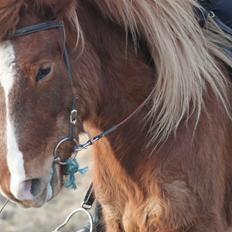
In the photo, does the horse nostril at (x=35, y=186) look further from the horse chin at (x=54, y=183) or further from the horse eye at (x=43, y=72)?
the horse eye at (x=43, y=72)

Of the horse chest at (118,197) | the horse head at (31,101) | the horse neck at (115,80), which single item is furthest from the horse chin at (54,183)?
the horse chest at (118,197)

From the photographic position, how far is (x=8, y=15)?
2.37 metres

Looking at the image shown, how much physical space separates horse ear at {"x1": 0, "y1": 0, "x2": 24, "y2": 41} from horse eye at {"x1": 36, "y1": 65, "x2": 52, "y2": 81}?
18cm

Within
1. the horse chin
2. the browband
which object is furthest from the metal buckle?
the browband

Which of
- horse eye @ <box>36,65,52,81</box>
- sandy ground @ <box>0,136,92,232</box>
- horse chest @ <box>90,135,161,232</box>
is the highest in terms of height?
horse eye @ <box>36,65,52,81</box>

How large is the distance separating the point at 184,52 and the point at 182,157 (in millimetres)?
452

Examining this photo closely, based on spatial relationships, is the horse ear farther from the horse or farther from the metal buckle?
the metal buckle

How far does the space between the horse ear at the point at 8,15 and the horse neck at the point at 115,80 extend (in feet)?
1.05

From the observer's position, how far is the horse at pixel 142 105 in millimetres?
2443

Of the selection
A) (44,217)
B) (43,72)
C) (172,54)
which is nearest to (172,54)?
(172,54)

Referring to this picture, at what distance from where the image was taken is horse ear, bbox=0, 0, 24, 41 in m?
2.35

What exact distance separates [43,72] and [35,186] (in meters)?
0.43

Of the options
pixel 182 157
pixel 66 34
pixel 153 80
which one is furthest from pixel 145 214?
pixel 66 34

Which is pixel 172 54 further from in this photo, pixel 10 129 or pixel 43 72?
pixel 10 129
